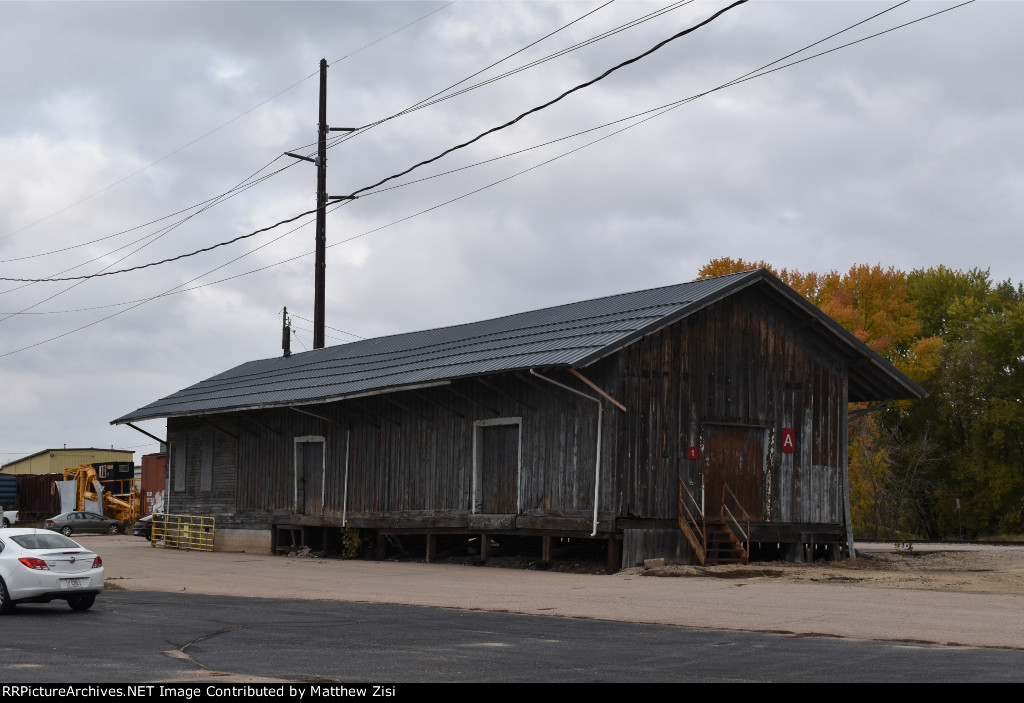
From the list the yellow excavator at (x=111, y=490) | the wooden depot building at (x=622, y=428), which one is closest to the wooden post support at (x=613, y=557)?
the wooden depot building at (x=622, y=428)

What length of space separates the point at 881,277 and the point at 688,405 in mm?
34953

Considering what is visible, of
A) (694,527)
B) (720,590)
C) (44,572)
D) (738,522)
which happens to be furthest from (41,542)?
(738,522)

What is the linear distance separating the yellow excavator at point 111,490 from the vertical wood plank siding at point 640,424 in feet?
115

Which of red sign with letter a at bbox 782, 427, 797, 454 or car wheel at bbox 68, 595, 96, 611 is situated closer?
car wheel at bbox 68, 595, 96, 611

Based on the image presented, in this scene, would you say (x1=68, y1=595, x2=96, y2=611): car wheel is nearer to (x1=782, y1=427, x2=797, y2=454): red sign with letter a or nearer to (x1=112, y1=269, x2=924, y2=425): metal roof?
(x1=112, y1=269, x2=924, y2=425): metal roof

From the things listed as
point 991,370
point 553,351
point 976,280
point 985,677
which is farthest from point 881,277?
point 985,677

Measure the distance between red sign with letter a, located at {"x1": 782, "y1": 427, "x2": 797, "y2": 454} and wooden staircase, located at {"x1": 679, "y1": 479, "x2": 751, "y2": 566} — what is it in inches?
80.8

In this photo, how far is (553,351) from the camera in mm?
26484

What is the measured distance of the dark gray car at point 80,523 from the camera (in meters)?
58.5

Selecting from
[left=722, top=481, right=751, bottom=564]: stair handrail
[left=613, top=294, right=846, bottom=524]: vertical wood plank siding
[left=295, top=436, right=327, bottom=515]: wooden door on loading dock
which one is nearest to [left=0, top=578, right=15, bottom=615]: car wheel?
[left=613, top=294, right=846, bottom=524]: vertical wood plank siding

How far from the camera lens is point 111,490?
233 feet

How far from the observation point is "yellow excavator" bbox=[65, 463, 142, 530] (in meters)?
65.9

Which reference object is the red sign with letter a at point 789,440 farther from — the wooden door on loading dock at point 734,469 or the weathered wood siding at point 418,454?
the weathered wood siding at point 418,454
